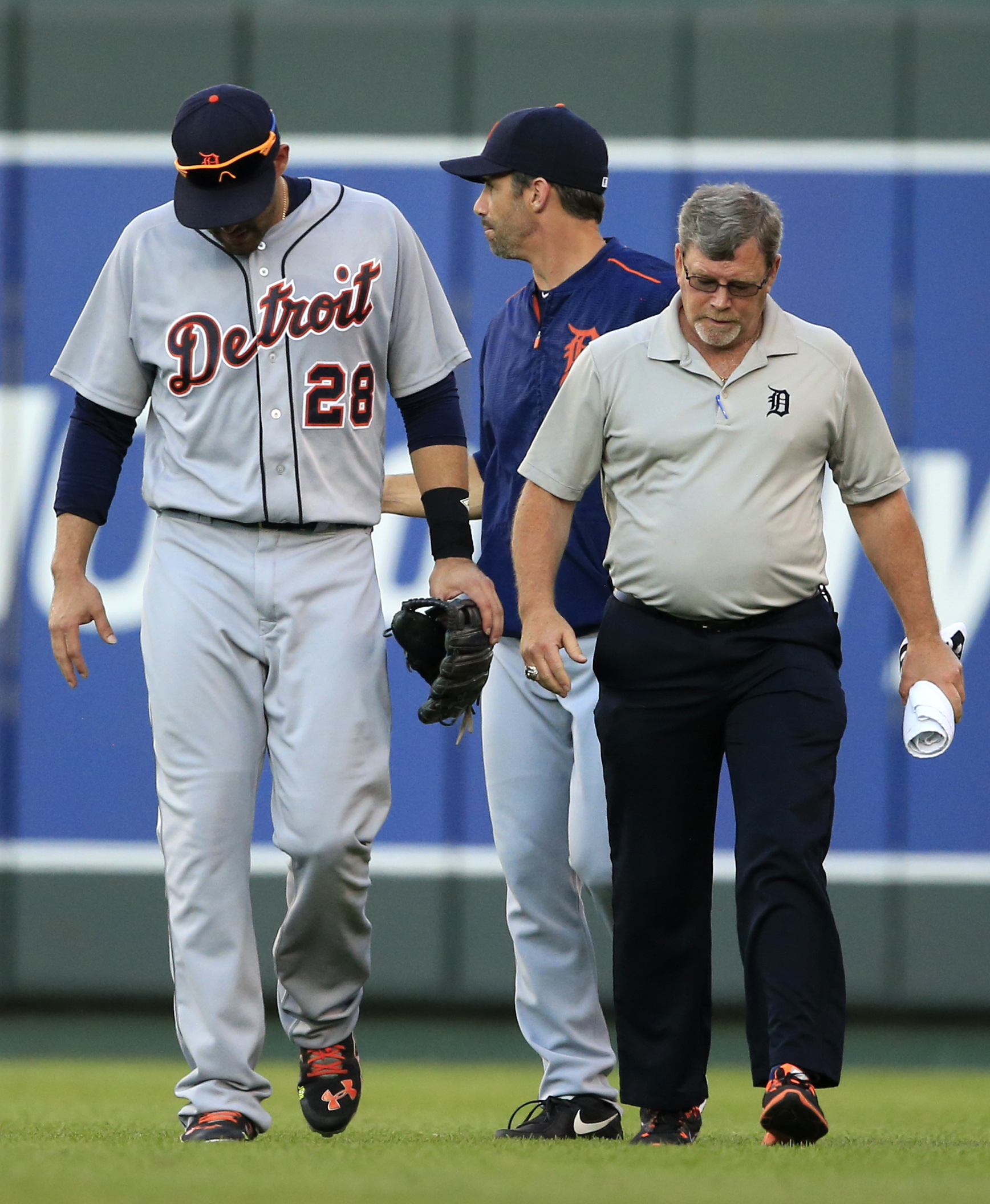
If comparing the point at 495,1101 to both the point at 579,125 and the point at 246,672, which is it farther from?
the point at 579,125

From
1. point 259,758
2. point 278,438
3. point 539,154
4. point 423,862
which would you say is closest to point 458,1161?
point 259,758

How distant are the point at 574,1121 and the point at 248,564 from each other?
52.4 inches

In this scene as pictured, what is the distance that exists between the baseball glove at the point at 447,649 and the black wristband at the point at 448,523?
0.13 m

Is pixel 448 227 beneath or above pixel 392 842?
above

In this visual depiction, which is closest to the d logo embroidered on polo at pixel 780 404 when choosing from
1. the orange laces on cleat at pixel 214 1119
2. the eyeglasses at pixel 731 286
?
the eyeglasses at pixel 731 286

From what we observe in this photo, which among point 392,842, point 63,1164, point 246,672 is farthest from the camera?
point 392,842

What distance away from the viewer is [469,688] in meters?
4.01

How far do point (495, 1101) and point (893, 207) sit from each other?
3519mm

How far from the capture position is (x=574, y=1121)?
4.04 meters

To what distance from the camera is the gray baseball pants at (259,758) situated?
3.73 m

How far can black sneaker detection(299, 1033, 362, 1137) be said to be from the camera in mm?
3791

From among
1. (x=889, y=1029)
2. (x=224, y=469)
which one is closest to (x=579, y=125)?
(x=224, y=469)

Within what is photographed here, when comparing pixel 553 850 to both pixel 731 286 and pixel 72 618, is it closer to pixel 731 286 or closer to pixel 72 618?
pixel 72 618

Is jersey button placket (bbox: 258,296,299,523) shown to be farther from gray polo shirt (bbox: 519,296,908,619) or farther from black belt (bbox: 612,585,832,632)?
black belt (bbox: 612,585,832,632)
